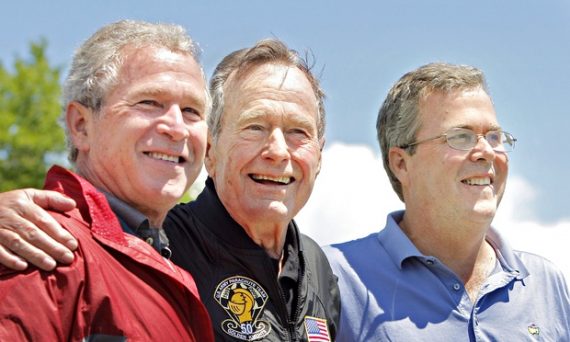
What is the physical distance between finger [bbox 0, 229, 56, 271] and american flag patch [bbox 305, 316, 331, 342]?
1834 millimetres

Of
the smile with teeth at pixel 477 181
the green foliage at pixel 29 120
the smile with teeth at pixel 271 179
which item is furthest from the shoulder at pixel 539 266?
the green foliage at pixel 29 120

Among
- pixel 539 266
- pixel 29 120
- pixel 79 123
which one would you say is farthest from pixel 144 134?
pixel 29 120

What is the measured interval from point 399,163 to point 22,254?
123 inches

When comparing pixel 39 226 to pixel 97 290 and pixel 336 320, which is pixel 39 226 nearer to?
pixel 97 290

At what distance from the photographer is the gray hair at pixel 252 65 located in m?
4.54

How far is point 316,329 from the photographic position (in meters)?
4.27

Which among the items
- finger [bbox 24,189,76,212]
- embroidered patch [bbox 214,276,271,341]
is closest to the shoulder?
embroidered patch [bbox 214,276,271,341]

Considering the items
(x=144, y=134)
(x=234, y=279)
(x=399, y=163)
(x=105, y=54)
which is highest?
(x=105, y=54)

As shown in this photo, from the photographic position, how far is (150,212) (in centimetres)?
335

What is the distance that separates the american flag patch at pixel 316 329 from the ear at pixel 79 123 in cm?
151

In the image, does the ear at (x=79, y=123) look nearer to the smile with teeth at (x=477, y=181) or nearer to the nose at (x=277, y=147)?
the nose at (x=277, y=147)

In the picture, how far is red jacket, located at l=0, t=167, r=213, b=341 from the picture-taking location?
8.41ft

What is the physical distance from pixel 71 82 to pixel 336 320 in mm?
2046

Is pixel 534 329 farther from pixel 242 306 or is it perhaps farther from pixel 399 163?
pixel 242 306
